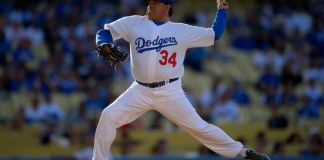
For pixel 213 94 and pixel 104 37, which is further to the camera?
pixel 213 94

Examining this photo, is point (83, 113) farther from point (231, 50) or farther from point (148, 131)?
point (231, 50)

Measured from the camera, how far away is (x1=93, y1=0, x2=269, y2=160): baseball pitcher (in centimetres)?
835

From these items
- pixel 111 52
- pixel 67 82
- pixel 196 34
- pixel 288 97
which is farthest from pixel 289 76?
pixel 111 52

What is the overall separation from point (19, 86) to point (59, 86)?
0.74 m

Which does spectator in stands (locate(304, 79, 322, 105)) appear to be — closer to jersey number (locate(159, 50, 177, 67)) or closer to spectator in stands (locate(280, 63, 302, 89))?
→ spectator in stands (locate(280, 63, 302, 89))

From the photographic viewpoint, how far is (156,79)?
27.5 ft

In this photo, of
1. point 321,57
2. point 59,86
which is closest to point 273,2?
point 321,57

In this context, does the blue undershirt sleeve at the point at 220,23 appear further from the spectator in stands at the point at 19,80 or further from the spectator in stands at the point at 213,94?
the spectator in stands at the point at 19,80

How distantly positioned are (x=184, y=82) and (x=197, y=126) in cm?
818

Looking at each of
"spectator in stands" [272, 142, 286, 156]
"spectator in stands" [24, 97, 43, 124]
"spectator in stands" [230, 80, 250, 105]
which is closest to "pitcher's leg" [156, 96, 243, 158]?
"spectator in stands" [272, 142, 286, 156]

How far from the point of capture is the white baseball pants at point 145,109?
8344 mm

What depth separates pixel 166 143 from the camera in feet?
46.9

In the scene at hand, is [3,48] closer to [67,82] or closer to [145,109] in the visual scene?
[67,82]

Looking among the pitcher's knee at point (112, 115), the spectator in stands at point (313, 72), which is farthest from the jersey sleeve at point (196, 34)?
the spectator in stands at point (313, 72)
